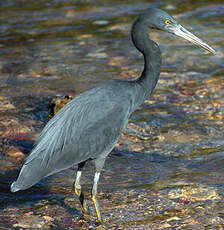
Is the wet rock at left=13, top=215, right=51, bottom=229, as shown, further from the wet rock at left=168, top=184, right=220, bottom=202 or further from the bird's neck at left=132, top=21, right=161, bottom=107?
the bird's neck at left=132, top=21, right=161, bottom=107

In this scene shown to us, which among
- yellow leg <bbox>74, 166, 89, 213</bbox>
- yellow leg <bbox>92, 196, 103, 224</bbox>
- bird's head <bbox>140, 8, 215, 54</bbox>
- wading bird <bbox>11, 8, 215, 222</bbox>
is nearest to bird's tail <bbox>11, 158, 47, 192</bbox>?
wading bird <bbox>11, 8, 215, 222</bbox>

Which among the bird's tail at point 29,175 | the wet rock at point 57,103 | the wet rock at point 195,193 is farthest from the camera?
the wet rock at point 57,103

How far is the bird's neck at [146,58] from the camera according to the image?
5445 mm

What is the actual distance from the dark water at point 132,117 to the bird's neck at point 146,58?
991 mm

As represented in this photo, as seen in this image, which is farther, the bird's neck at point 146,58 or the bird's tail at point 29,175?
the bird's neck at point 146,58

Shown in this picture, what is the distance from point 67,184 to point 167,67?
370 centimetres

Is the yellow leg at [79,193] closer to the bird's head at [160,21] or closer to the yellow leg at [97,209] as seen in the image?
the yellow leg at [97,209]

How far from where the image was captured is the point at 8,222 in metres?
5.10

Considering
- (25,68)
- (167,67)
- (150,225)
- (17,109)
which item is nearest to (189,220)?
Answer: (150,225)

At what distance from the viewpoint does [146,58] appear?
548 cm

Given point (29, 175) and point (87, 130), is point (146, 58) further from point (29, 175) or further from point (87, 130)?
point (29, 175)

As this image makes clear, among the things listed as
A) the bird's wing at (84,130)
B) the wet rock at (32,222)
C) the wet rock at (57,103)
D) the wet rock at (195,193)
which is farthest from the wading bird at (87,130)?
the wet rock at (57,103)

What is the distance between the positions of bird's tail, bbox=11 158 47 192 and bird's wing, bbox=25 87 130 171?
0.10m

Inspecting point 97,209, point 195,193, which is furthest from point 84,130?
point 195,193
